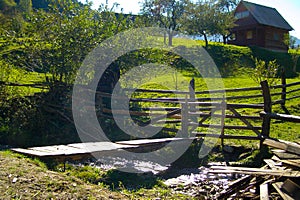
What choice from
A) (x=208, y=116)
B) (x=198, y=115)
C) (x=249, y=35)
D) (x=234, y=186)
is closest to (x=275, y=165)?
(x=234, y=186)

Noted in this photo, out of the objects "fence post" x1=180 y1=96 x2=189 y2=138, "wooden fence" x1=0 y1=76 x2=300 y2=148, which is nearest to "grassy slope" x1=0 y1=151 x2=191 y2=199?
"wooden fence" x1=0 y1=76 x2=300 y2=148

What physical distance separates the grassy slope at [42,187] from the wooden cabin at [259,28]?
1218 inches

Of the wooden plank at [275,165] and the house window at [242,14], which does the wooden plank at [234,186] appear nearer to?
the wooden plank at [275,165]

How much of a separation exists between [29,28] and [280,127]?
329 inches

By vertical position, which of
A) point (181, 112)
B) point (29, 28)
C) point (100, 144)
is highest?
point (29, 28)

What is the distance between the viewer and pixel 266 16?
34.8 meters

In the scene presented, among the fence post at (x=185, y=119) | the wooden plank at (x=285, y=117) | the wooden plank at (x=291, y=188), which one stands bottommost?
the wooden plank at (x=291, y=188)

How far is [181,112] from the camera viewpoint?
8648 millimetres

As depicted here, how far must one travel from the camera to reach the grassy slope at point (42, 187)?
13.8ft

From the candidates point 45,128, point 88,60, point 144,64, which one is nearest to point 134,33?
point 144,64

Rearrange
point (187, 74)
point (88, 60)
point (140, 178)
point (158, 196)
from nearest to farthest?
point (158, 196) < point (140, 178) < point (88, 60) < point (187, 74)

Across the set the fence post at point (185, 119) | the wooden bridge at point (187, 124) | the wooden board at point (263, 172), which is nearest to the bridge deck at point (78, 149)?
the wooden bridge at point (187, 124)

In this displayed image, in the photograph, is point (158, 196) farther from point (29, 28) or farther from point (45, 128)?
point (29, 28)

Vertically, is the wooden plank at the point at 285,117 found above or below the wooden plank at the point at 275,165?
above
